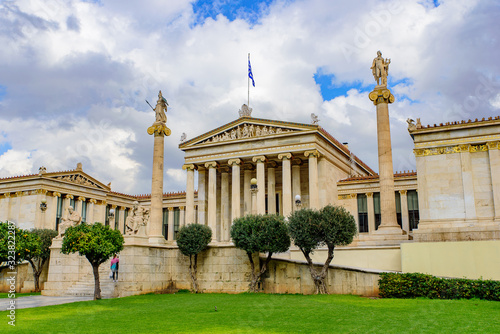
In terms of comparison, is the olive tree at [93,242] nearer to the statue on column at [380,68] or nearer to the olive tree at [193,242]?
the olive tree at [193,242]

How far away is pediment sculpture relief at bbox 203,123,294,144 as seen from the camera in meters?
42.2

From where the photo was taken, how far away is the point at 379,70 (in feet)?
98.1

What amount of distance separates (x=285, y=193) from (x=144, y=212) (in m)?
14.4

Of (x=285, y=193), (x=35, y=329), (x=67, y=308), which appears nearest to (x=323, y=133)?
(x=285, y=193)

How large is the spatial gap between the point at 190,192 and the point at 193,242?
1553cm

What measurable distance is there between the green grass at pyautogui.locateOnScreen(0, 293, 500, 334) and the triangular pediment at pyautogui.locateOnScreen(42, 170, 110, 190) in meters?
33.1

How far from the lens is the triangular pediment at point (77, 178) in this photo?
5103 centimetres

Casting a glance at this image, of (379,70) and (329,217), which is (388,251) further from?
(379,70)

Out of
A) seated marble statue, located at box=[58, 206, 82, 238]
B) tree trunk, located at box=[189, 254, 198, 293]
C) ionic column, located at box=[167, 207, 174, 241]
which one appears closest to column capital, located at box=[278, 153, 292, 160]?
tree trunk, located at box=[189, 254, 198, 293]

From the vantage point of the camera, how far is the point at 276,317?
15523 mm

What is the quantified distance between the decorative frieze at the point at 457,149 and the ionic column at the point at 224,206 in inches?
833

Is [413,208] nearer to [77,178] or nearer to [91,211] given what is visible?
[91,211]

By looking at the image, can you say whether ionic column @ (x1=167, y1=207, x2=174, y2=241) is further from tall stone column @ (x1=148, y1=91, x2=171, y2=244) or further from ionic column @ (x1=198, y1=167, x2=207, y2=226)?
tall stone column @ (x1=148, y1=91, x2=171, y2=244)

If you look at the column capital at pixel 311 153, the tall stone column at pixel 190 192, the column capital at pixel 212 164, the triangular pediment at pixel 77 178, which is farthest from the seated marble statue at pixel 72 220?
the triangular pediment at pixel 77 178
